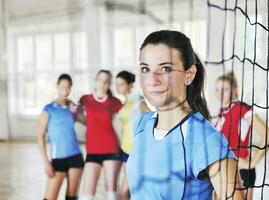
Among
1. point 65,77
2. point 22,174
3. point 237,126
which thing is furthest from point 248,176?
point 22,174

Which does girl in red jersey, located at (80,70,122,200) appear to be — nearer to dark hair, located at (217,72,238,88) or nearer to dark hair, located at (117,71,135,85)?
dark hair, located at (117,71,135,85)

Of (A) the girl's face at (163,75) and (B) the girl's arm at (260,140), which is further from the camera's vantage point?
(B) the girl's arm at (260,140)

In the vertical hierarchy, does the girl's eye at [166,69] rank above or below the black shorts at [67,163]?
above

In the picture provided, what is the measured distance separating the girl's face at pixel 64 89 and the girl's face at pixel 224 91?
0.44 metres

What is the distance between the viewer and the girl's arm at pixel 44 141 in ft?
3.57

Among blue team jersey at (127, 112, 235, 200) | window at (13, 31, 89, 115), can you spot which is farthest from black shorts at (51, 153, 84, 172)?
blue team jersey at (127, 112, 235, 200)

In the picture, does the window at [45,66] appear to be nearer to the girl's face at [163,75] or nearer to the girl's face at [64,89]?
the girl's face at [64,89]

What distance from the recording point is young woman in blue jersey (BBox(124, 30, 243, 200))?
69 cm

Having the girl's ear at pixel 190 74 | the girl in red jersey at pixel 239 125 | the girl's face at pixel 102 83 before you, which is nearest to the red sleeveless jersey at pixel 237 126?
the girl in red jersey at pixel 239 125

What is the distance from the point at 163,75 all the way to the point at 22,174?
28.4 inches

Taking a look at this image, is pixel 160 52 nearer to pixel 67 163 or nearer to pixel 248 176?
pixel 248 176

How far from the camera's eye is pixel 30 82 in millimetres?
1129

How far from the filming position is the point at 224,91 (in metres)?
0.85

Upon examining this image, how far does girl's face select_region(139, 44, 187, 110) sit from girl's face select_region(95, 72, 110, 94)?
308mm
